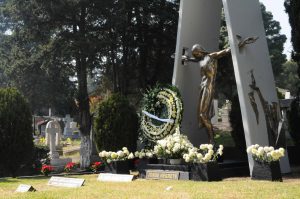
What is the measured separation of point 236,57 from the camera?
1095 cm

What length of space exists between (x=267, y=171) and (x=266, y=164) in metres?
0.15

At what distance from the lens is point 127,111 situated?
14.6m

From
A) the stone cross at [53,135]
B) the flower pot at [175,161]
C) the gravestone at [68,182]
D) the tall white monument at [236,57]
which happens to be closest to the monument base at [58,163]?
the stone cross at [53,135]

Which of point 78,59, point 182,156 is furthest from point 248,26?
point 78,59

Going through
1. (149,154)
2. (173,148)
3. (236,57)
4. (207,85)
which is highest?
(236,57)

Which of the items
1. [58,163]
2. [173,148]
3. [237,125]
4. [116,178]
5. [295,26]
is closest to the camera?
[116,178]

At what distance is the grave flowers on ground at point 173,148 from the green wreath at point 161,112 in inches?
54.5

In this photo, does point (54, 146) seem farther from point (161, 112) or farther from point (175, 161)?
point (175, 161)

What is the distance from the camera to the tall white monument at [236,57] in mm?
10961

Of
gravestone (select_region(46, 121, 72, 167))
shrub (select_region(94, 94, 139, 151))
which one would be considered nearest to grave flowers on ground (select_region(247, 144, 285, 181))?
shrub (select_region(94, 94, 139, 151))

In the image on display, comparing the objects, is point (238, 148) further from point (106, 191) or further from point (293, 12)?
point (106, 191)

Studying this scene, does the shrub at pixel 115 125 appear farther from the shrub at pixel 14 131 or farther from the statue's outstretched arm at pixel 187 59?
the statue's outstretched arm at pixel 187 59

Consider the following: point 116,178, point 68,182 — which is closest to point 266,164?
Answer: point 116,178

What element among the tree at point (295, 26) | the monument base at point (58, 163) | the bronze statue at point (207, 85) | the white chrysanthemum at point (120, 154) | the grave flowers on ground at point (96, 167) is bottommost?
the grave flowers on ground at point (96, 167)
